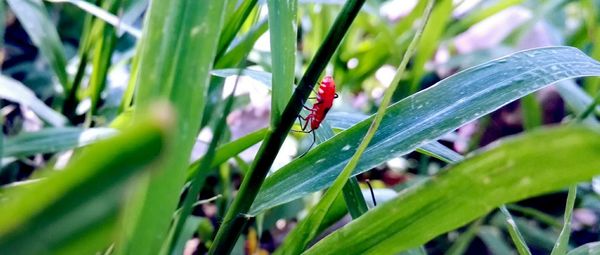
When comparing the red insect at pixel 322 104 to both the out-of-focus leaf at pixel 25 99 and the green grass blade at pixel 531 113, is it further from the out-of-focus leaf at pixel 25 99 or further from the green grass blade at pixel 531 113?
the green grass blade at pixel 531 113

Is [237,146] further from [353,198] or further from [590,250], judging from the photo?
[590,250]

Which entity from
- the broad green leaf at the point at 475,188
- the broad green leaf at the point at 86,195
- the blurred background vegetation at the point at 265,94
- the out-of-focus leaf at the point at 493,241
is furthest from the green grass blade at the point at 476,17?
the broad green leaf at the point at 86,195

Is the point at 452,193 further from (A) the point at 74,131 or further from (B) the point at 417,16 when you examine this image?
(B) the point at 417,16

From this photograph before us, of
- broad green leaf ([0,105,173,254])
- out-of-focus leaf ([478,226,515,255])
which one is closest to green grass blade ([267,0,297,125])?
broad green leaf ([0,105,173,254])

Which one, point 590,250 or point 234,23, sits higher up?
point 234,23

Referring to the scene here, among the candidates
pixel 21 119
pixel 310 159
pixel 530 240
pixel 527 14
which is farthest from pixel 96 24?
pixel 527 14

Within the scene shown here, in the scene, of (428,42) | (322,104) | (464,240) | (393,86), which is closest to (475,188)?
(393,86)
